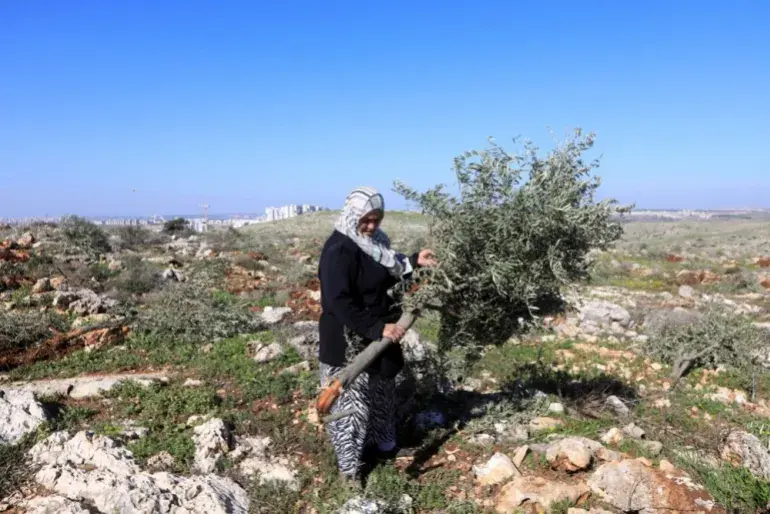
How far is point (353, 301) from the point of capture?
388 centimetres

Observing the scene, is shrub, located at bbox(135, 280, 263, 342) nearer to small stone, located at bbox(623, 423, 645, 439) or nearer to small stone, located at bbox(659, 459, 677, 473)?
small stone, located at bbox(623, 423, 645, 439)

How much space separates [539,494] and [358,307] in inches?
71.8

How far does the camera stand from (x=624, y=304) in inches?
498

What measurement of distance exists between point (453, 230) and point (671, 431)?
3.22 m

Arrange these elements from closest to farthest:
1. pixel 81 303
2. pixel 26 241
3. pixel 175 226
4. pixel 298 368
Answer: pixel 298 368, pixel 81 303, pixel 26 241, pixel 175 226

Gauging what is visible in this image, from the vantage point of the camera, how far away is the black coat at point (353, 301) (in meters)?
3.80

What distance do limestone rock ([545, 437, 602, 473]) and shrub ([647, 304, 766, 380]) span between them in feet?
13.9

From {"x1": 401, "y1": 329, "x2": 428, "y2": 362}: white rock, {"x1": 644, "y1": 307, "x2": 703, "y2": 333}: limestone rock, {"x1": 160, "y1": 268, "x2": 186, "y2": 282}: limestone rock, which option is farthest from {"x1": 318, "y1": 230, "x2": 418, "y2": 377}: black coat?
{"x1": 160, "y1": 268, "x2": 186, "y2": 282}: limestone rock

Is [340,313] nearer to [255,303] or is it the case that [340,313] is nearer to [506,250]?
[506,250]

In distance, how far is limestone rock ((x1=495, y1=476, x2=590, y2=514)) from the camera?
3682 mm

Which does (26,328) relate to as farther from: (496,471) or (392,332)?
(496,471)

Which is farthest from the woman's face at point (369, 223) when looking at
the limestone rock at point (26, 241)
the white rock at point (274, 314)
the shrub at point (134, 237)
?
the shrub at point (134, 237)

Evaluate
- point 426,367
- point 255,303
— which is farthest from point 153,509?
point 255,303

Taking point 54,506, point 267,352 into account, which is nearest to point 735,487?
point 54,506
